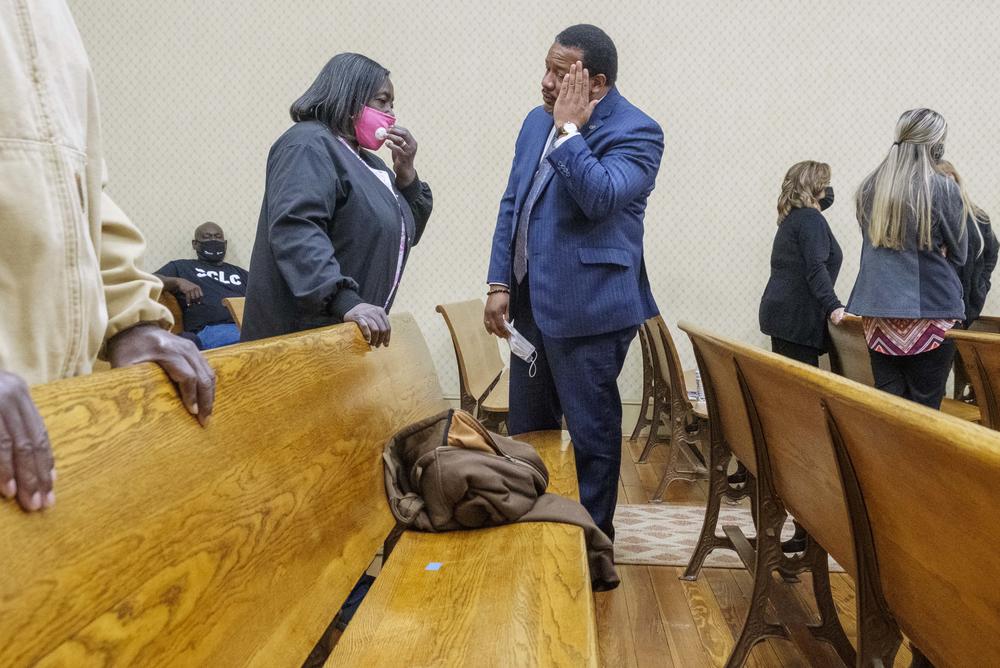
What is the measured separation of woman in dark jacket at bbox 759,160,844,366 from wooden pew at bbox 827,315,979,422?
216 mm

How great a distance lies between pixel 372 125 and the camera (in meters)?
1.86

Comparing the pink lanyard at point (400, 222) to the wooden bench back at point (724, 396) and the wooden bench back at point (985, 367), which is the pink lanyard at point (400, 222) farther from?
the wooden bench back at point (985, 367)

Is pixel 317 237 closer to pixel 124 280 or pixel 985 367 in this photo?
pixel 124 280

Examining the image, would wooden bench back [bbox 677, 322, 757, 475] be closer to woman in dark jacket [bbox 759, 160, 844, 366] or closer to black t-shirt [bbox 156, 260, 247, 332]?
woman in dark jacket [bbox 759, 160, 844, 366]

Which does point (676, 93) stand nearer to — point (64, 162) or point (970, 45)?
point (970, 45)

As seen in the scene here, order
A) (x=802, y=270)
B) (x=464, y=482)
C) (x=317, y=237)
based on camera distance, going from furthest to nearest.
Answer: (x=802, y=270) < (x=317, y=237) < (x=464, y=482)

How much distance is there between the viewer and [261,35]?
4.85 meters

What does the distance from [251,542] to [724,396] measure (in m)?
1.36

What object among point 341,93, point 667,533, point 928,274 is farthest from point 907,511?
point 928,274

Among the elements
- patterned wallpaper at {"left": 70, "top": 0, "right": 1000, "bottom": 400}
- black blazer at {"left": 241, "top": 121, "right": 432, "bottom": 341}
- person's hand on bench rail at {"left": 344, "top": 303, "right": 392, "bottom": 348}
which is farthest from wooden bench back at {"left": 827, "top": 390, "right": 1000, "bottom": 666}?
patterned wallpaper at {"left": 70, "top": 0, "right": 1000, "bottom": 400}

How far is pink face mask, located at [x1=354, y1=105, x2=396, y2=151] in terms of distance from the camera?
1858 mm

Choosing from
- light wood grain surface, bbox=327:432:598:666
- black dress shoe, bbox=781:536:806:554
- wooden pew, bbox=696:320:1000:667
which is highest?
wooden pew, bbox=696:320:1000:667

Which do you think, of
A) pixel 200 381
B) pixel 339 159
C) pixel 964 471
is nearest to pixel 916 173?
pixel 339 159

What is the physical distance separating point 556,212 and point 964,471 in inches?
60.2
